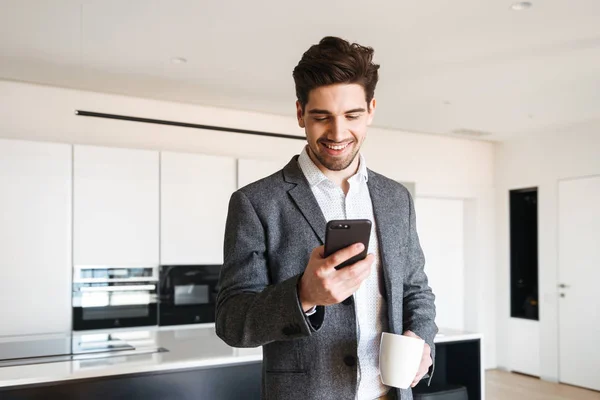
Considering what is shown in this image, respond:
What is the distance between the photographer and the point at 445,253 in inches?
271

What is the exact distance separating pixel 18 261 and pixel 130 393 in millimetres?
2077

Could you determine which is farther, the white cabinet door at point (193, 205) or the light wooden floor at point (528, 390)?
the light wooden floor at point (528, 390)

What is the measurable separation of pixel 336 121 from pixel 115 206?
3.58 metres

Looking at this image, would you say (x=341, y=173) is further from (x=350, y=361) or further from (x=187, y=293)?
(x=187, y=293)

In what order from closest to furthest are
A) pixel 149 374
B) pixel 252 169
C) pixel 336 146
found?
pixel 336 146
pixel 149 374
pixel 252 169

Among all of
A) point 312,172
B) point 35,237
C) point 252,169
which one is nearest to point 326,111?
point 312,172

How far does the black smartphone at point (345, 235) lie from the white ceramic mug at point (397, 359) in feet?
0.83

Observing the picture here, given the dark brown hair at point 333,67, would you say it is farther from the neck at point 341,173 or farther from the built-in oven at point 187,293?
the built-in oven at point 187,293

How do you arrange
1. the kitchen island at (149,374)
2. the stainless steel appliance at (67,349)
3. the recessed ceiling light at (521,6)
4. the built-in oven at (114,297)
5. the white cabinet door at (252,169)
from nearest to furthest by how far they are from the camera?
1. the kitchen island at (149,374)
2. the stainless steel appliance at (67,349)
3. the recessed ceiling light at (521,6)
4. the built-in oven at (114,297)
5. the white cabinet door at (252,169)

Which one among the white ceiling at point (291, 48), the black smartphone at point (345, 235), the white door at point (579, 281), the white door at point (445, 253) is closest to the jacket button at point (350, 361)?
the black smartphone at point (345, 235)

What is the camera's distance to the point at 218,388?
8.52 feet

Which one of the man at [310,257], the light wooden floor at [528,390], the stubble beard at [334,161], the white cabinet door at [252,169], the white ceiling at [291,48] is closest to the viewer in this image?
the man at [310,257]

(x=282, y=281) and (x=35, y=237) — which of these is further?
(x=35, y=237)

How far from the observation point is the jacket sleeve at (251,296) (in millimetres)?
962
